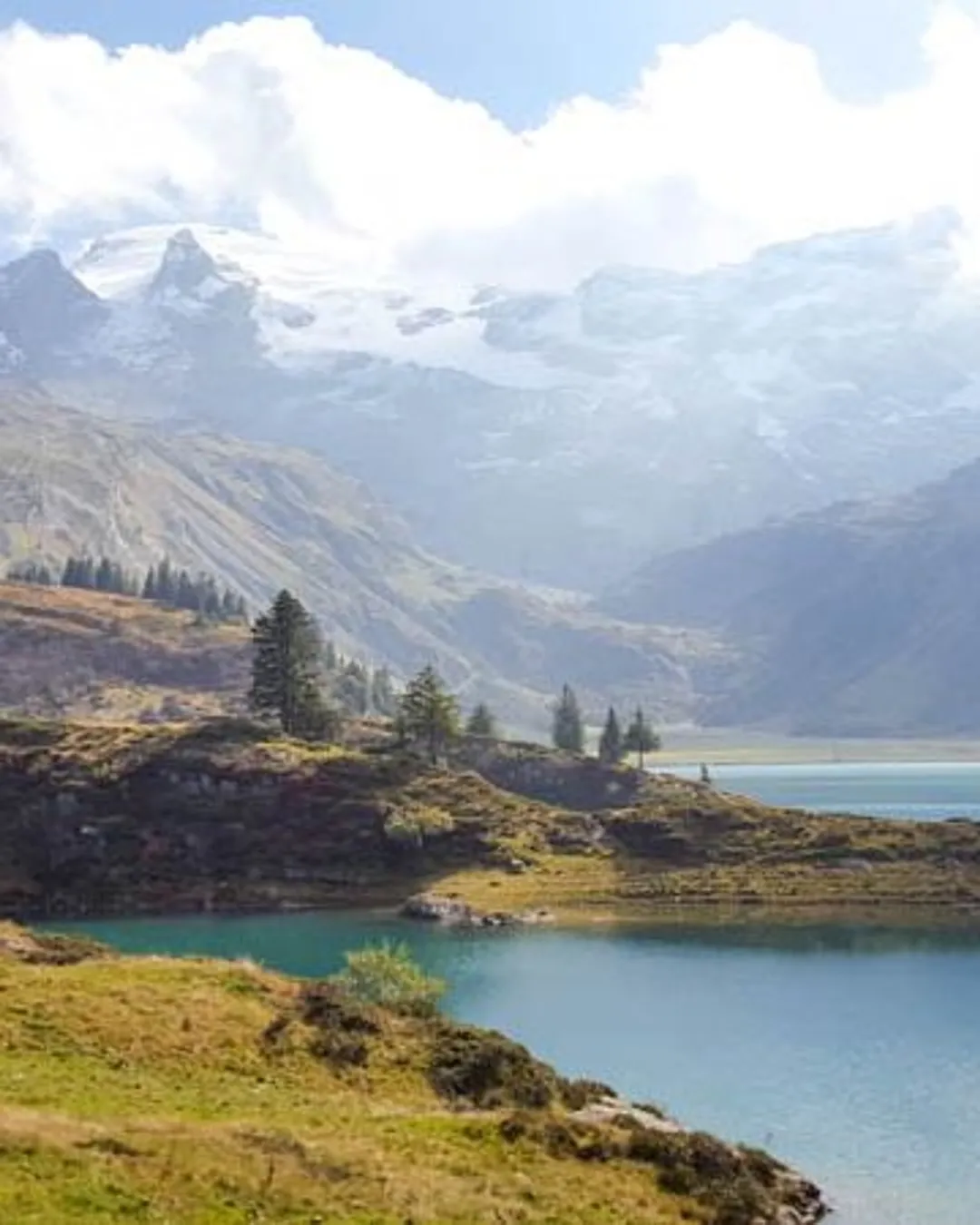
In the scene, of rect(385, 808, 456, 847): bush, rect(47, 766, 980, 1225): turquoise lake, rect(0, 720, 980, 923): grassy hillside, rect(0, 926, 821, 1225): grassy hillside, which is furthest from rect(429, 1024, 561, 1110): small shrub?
rect(385, 808, 456, 847): bush

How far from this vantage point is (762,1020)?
10425cm

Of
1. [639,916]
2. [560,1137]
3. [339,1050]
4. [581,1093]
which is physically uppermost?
[639,916]

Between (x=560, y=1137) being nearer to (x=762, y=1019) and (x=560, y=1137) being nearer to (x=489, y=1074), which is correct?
(x=489, y=1074)

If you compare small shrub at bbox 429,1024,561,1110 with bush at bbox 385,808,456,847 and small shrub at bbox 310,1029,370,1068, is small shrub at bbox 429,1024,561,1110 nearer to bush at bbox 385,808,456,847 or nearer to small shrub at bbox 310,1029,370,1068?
small shrub at bbox 310,1029,370,1068

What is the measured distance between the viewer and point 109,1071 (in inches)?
2051

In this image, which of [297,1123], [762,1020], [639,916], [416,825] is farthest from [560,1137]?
[416,825]

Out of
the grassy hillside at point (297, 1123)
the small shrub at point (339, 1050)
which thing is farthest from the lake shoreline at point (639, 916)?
the small shrub at point (339, 1050)

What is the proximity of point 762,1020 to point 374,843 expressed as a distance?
260 ft

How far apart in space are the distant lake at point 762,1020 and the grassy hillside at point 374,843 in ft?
44.0

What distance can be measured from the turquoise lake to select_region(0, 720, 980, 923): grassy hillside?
13472 millimetres

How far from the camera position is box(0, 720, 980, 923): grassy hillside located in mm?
163250

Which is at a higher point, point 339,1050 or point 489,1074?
point 339,1050

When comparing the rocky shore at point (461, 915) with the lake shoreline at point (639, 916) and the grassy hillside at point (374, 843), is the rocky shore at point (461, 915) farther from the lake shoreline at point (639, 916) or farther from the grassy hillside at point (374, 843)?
the grassy hillside at point (374, 843)

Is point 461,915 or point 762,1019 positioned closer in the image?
point 762,1019
